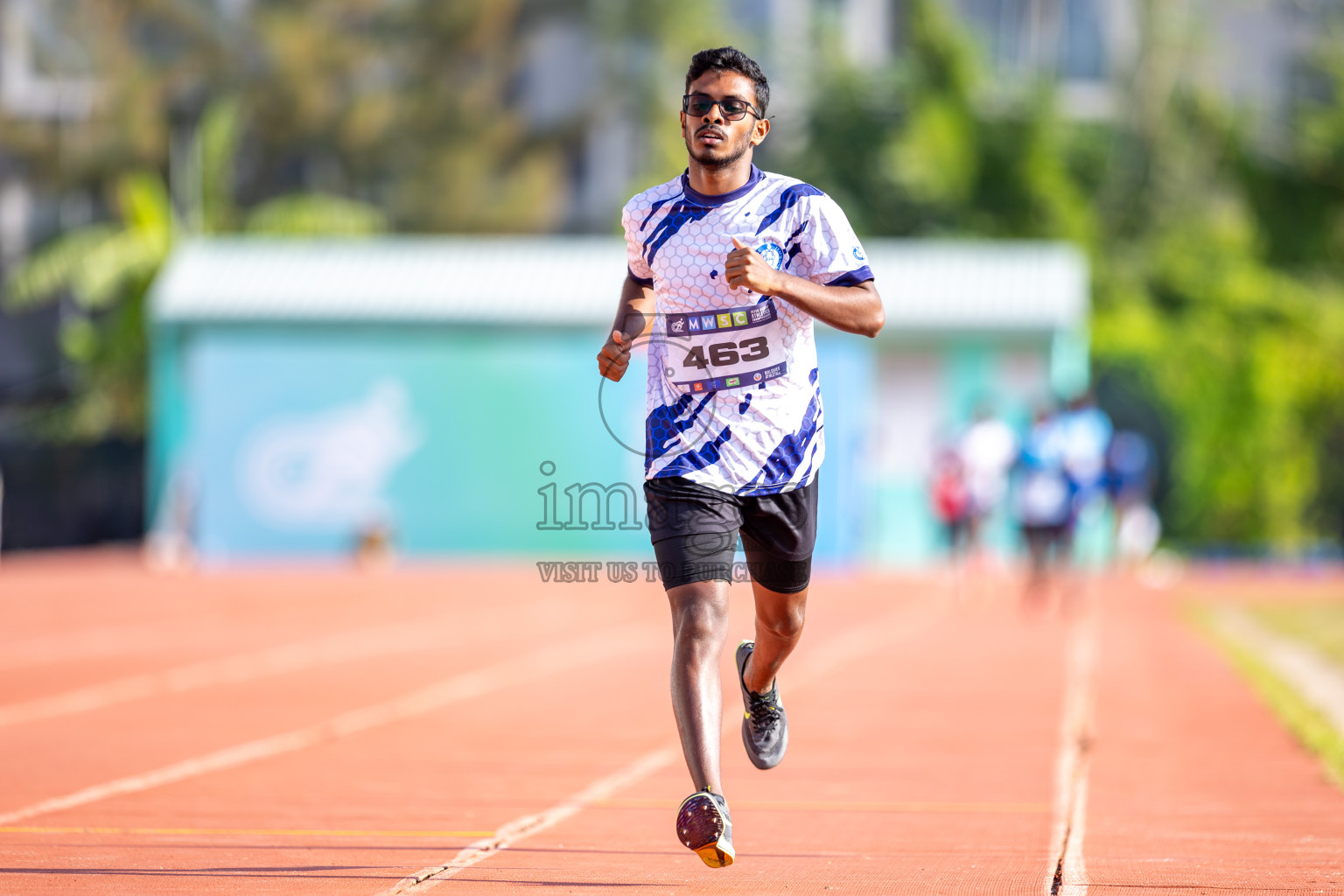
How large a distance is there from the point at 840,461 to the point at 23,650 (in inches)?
549

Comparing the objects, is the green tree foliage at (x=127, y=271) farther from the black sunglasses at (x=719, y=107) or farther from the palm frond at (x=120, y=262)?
the black sunglasses at (x=719, y=107)

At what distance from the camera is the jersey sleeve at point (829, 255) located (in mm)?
5422

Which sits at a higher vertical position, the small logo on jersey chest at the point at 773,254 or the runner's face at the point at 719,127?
the runner's face at the point at 719,127

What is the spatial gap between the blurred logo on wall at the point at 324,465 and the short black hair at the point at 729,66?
75.4ft

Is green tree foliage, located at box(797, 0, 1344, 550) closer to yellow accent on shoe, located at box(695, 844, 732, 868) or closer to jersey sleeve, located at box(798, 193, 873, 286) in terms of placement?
jersey sleeve, located at box(798, 193, 873, 286)

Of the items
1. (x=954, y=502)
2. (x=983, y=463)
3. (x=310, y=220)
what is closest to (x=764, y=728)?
(x=983, y=463)

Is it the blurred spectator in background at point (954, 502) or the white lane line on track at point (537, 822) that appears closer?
the white lane line on track at point (537, 822)

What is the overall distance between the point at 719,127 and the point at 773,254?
353 millimetres

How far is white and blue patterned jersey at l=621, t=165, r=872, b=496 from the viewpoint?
213 inches

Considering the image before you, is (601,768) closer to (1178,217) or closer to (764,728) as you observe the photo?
(764,728)

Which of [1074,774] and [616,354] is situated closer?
[616,354]

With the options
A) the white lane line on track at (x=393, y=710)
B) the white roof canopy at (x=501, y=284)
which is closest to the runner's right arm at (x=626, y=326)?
the white lane line on track at (x=393, y=710)

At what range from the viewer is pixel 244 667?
1320 cm

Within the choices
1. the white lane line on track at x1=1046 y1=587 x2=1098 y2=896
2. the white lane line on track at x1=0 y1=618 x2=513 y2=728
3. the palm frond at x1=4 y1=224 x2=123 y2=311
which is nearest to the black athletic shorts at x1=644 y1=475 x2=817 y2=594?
the white lane line on track at x1=1046 y1=587 x2=1098 y2=896
